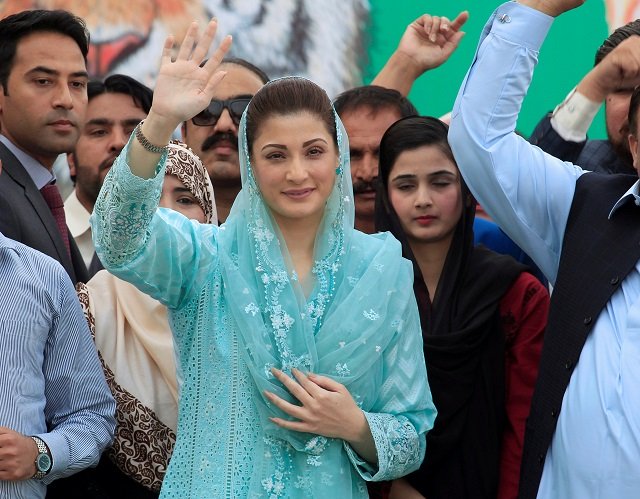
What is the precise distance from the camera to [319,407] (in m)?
2.48

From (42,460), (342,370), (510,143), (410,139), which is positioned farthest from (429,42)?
(42,460)

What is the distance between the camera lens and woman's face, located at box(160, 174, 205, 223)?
3125mm

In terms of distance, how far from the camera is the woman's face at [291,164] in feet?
8.52

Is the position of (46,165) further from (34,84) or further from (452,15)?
(452,15)

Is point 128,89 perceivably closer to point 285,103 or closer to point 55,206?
point 55,206

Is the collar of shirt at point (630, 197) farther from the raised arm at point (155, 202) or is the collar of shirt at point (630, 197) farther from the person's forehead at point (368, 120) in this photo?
the person's forehead at point (368, 120)

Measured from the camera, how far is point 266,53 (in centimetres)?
466

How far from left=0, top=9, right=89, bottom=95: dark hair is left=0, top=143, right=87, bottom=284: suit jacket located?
332 millimetres

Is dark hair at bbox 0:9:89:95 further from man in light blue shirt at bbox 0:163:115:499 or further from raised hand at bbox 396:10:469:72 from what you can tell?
raised hand at bbox 396:10:469:72

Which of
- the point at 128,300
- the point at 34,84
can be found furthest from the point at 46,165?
the point at 128,300

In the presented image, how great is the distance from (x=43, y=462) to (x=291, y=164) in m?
0.90

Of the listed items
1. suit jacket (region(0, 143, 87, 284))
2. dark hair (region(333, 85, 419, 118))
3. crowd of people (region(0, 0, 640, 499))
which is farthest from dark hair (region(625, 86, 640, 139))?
suit jacket (region(0, 143, 87, 284))

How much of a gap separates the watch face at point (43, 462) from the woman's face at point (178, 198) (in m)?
0.86

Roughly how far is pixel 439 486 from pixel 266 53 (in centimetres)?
230
